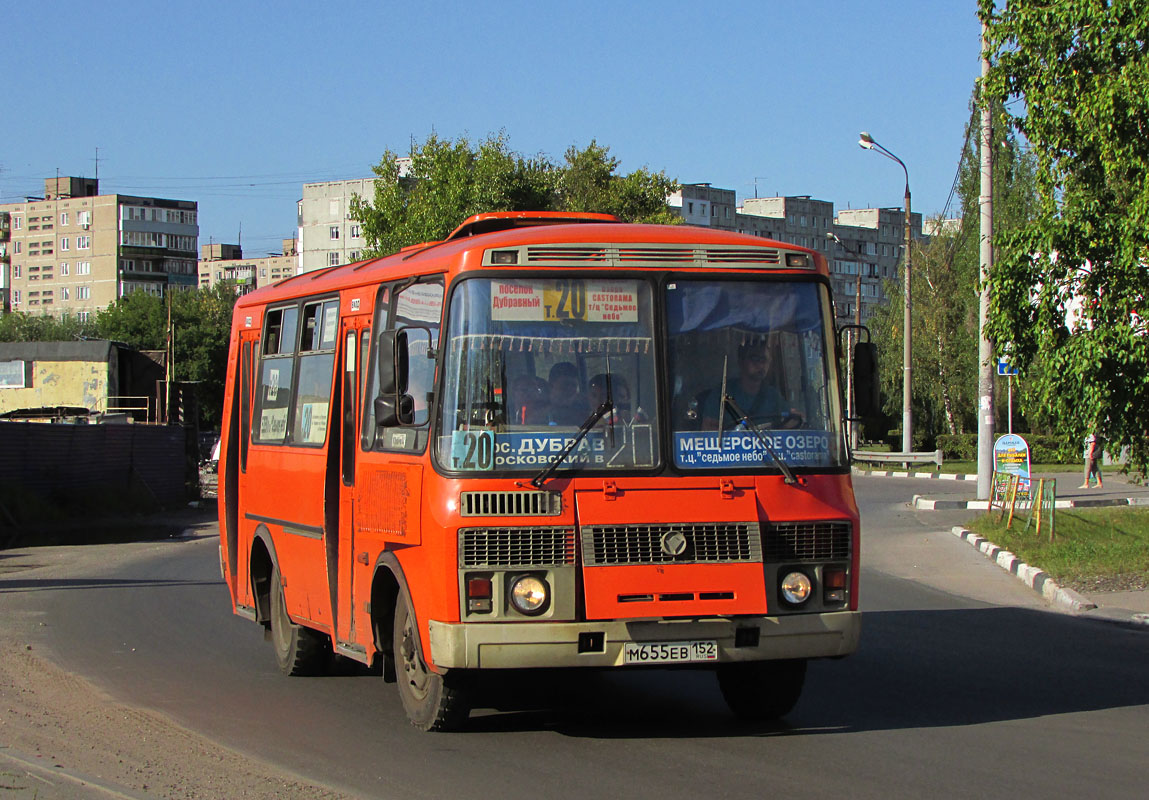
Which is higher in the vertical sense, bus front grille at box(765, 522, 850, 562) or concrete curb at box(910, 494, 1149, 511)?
bus front grille at box(765, 522, 850, 562)

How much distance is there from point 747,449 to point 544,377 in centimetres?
114

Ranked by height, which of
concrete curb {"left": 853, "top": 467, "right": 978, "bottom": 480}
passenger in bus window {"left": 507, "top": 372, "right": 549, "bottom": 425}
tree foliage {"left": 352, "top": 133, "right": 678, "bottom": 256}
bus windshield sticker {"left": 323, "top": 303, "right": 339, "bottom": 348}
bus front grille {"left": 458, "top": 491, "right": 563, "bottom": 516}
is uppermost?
tree foliage {"left": 352, "top": 133, "right": 678, "bottom": 256}

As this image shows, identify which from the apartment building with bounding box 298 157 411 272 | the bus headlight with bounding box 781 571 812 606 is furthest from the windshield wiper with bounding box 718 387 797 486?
the apartment building with bounding box 298 157 411 272

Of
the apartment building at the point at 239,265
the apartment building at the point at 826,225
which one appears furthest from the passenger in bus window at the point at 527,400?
the apartment building at the point at 239,265

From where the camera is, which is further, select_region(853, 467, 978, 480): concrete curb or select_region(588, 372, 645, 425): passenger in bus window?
select_region(853, 467, 978, 480): concrete curb

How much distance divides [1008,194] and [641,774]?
167ft

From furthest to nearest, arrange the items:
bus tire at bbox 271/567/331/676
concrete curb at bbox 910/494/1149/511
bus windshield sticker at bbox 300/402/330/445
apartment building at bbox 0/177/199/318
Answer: apartment building at bbox 0/177/199/318 → concrete curb at bbox 910/494/1149/511 → bus tire at bbox 271/567/331/676 → bus windshield sticker at bbox 300/402/330/445

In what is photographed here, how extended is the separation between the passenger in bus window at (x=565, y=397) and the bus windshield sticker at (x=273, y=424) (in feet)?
11.3

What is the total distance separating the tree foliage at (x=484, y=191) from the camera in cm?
4925

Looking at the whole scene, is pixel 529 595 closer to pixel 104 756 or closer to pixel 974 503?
pixel 104 756

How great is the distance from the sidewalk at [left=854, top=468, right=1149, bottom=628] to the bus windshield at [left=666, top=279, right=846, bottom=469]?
21.5ft

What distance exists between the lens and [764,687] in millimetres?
7723

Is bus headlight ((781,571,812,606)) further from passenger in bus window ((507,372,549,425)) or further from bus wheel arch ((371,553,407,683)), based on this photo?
bus wheel arch ((371,553,407,683))

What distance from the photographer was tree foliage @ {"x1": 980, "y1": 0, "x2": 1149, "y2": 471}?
14.8 meters
